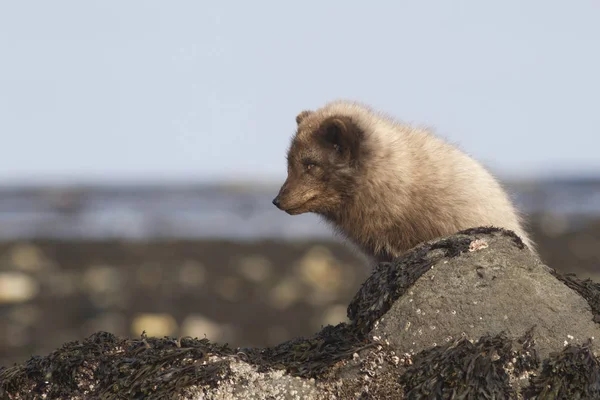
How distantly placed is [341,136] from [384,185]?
1.63ft

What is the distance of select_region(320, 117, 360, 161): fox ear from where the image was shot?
7.76m

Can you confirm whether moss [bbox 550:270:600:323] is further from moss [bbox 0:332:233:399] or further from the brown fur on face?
moss [bbox 0:332:233:399]

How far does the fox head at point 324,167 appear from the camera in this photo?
7773mm

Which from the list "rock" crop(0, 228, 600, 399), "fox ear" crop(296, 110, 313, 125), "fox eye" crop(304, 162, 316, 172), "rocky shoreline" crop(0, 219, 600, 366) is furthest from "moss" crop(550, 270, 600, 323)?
"rocky shoreline" crop(0, 219, 600, 366)

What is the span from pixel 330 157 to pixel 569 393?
3017mm

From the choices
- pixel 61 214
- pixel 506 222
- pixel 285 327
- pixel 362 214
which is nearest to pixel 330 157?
pixel 362 214

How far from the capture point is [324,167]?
25.7 feet

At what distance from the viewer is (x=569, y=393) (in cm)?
530

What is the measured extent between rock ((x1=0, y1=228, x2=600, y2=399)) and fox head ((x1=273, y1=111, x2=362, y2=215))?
176cm

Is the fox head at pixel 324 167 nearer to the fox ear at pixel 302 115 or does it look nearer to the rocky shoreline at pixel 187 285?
the fox ear at pixel 302 115

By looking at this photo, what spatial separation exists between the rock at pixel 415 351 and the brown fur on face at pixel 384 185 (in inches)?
46.4

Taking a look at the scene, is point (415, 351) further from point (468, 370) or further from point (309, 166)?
point (309, 166)

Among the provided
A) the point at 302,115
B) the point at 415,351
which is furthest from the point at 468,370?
the point at 302,115

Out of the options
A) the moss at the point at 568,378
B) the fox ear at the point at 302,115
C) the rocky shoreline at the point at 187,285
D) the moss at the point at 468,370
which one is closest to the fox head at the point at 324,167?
the fox ear at the point at 302,115
